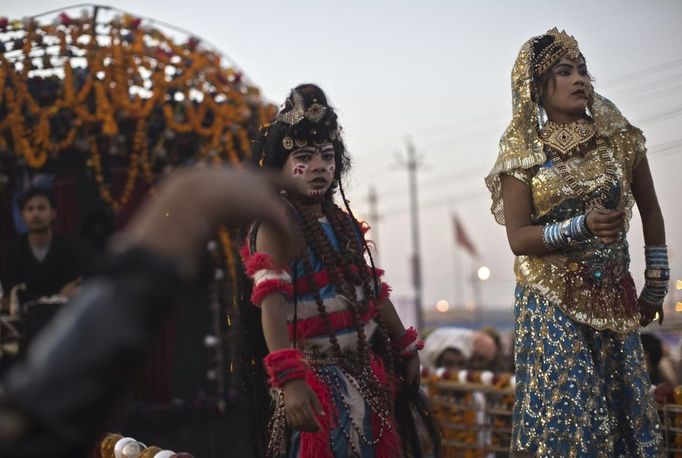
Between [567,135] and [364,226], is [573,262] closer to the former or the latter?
[567,135]

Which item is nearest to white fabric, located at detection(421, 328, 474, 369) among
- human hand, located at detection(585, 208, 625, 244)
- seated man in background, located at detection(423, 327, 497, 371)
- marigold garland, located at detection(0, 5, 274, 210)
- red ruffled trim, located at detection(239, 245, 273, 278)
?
seated man in background, located at detection(423, 327, 497, 371)

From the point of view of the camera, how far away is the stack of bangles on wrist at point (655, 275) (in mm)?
3979

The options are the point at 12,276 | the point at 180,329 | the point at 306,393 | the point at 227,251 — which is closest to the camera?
the point at 306,393

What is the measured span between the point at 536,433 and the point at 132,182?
6.41 m

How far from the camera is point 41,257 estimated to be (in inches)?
326

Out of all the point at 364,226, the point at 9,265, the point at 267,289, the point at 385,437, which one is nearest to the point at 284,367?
the point at 267,289

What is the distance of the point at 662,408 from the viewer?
15.4 ft

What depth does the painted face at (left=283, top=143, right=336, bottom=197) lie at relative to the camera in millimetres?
3703

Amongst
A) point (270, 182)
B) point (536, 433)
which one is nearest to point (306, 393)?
point (536, 433)

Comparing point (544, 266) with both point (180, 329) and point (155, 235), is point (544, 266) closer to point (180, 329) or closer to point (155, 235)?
point (155, 235)

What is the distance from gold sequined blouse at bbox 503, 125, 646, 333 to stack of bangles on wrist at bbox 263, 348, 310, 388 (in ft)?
4.24

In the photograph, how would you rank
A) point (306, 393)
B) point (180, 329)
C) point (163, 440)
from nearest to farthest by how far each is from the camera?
point (306, 393) → point (163, 440) → point (180, 329)

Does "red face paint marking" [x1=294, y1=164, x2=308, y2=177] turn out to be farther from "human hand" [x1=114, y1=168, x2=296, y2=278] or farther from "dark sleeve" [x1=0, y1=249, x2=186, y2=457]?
"dark sleeve" [x1=0, y1=249, x2=186, y2=457]

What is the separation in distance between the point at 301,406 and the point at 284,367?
0.47ft
